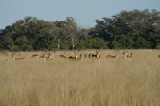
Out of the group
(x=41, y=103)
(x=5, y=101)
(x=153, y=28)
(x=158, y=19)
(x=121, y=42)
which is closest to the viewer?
(x=41, y=103)

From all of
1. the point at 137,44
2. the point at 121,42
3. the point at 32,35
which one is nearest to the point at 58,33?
the point at 32,35

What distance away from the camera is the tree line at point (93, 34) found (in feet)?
102

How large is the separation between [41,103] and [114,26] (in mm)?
36638

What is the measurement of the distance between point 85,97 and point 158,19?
39851mm

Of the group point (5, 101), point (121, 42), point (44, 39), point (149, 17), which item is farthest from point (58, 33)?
point (5, 101)

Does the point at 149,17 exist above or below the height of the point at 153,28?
above

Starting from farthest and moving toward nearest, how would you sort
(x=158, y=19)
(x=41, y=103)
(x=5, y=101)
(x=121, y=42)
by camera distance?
(x=158, y=19) → (x=121, y=42) → (x=5, y=101) → (x=41, y=103)

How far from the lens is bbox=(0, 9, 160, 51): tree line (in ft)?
102

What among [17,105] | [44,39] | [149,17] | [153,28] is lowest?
[17,105]

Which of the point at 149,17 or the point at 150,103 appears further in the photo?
the point at 149,17

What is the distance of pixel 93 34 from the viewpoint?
137 feet

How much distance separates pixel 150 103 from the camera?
3.92 metres

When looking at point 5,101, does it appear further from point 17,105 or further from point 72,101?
point 72,101

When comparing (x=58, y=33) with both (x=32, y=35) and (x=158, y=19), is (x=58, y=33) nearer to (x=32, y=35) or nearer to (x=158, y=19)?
(x=32, y=35)
